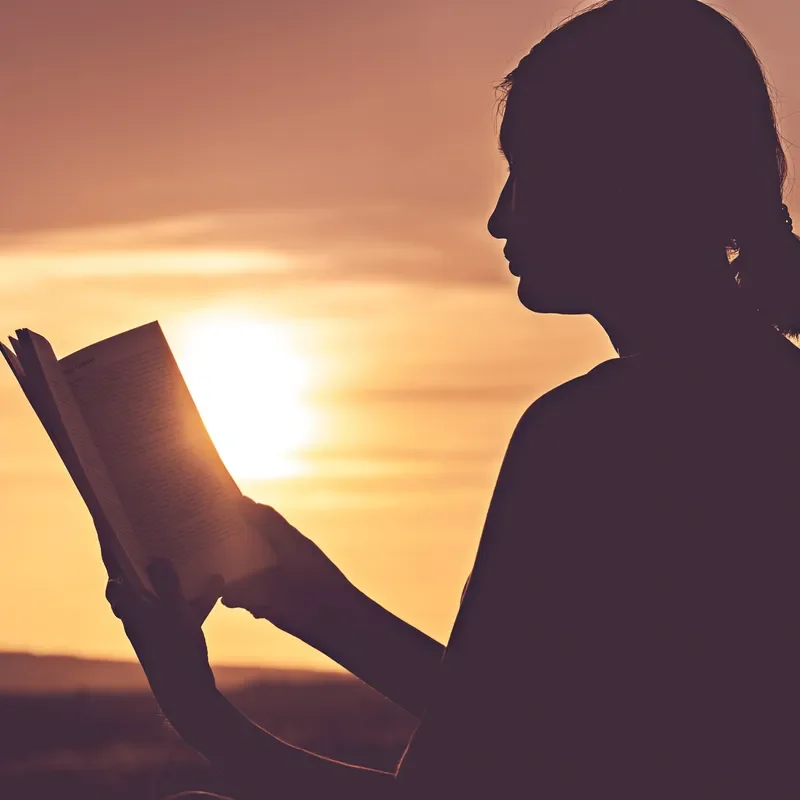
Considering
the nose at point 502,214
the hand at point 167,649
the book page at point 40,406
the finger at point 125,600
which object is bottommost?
the hand at point 167,649

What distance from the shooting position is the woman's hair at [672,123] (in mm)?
1934

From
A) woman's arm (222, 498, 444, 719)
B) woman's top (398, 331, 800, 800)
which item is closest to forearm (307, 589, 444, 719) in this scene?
woman's arm (222, 498, 444, 719)

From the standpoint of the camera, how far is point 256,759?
1947 millimetres

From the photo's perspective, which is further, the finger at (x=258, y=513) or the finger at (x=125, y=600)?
the finger at (x=258, y=513)

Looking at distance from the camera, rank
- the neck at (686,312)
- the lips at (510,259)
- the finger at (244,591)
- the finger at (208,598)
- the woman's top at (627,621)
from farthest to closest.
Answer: the finger at (244,591) → the finger at (208,598) → the lips at (510,259) → the neck at (686,312) → the woman's top at (627,621)

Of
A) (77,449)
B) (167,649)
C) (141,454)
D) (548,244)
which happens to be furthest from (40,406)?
(548,244)

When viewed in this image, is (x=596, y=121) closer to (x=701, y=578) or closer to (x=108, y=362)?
(x=701, y=578)

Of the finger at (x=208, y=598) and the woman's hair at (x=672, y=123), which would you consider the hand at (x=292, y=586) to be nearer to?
the finger at (x=208, y=598)

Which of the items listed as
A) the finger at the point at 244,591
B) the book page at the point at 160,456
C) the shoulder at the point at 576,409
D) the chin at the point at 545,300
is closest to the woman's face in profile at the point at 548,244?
the chin at the point at 545,300

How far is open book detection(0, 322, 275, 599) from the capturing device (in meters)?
2.05

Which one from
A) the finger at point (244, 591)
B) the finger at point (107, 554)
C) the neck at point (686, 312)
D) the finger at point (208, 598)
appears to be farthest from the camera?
the finger at point (244, 591)

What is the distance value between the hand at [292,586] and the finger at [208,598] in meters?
0.11

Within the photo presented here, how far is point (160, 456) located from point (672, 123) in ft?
3.21

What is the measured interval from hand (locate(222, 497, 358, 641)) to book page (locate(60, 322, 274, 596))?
6cm
